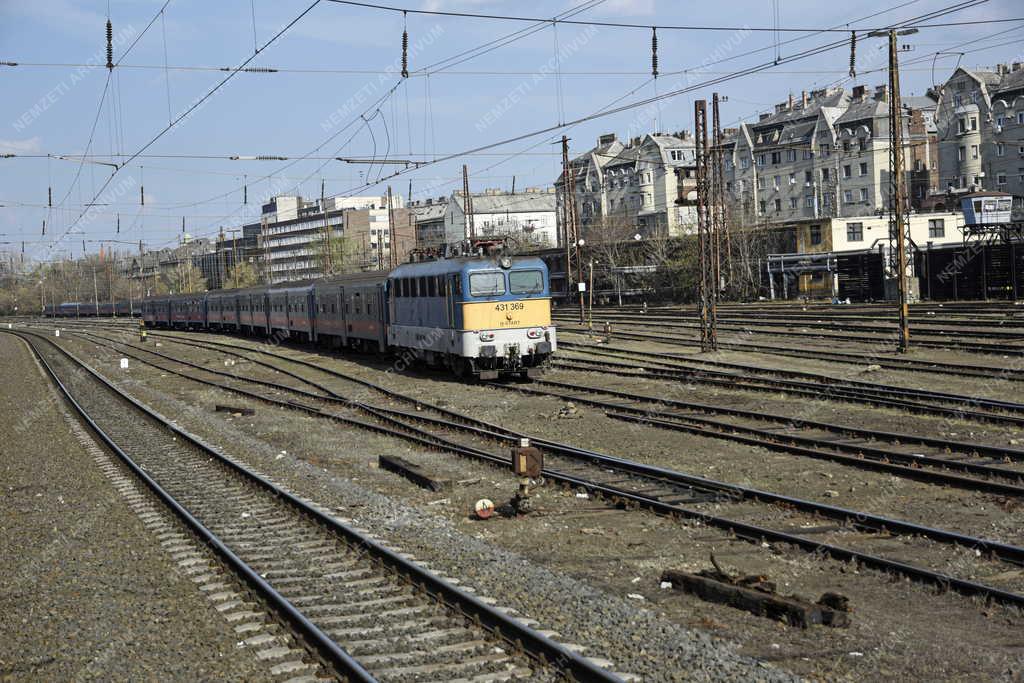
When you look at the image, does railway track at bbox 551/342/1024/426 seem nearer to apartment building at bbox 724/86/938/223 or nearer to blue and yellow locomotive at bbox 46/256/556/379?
blue and yellow locomotive at bbox 46/256/556/379

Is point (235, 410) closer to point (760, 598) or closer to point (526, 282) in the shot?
point (526, 282)

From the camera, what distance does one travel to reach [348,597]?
8.76 m

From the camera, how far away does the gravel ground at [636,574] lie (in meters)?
6.95

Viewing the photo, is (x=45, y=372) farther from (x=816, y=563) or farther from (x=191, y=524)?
(x=816, y=563)

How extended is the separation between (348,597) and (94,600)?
2.34 metres

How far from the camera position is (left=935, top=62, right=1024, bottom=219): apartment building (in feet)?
274

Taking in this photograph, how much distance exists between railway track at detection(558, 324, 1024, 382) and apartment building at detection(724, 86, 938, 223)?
47888 millimetres

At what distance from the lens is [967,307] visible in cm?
4144

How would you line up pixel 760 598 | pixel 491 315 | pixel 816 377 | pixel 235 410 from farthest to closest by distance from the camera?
pixel 491 315, pixel 816 377, pixel 235 410, pixel 760 598

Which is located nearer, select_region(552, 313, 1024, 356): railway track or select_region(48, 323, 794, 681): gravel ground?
select_region(48, 323, 794, 681): gravel ground

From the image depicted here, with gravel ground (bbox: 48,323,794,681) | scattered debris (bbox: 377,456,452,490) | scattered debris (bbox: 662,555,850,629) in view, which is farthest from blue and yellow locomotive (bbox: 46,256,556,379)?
scattered debris (bbox: 662,555,850,629)

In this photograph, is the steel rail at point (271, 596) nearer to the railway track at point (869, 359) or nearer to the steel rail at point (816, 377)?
the steel rail at point (816, 377)

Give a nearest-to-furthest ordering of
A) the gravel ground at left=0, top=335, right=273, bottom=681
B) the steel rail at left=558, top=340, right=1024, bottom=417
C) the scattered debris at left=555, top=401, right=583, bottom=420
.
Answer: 1. the gravel ground at left=0, top=335, right=273, bottom=681
2. the steel rail at left=558, top=340, right=1024, bottom=417
3. the scattered debris at left=555, top=401, right=583, bottom=420

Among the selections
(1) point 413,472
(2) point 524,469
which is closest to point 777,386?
(1) point 413,472
